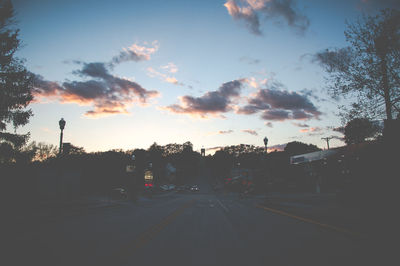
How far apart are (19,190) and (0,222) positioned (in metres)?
13.2

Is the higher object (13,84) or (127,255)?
(13,84)

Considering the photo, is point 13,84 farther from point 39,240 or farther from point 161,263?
point 161,263

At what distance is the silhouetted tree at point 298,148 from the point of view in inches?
5212

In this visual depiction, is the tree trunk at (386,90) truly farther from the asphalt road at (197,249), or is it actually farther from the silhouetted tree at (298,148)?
the silhouetted tree at (298,148)

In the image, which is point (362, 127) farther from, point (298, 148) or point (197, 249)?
point (298, 148)

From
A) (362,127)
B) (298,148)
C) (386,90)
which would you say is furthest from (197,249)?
(298,148)

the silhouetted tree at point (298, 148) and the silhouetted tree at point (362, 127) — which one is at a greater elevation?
the silhouetted tree at point (298, 148)

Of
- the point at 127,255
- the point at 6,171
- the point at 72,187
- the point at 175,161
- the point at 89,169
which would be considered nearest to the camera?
the point at 127,255

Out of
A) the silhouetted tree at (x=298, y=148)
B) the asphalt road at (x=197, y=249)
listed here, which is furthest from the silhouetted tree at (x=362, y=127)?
the silhouetted tree at (x=298, y=148)

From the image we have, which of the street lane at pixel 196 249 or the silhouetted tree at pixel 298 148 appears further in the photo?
the silhouetted tree at pixel 298 148

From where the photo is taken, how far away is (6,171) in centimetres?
2212

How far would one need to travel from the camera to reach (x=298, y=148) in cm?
13488

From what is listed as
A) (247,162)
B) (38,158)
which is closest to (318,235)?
(38,158)

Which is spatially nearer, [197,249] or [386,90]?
[197,249]
